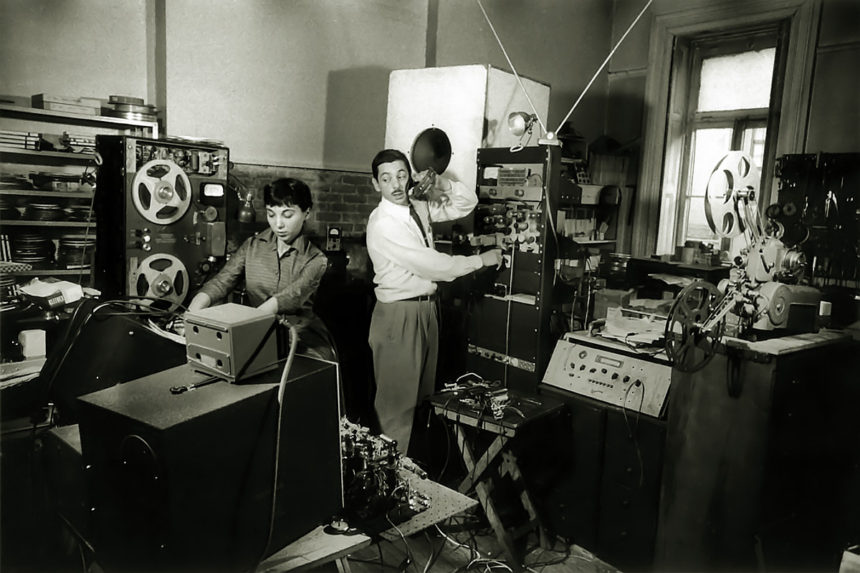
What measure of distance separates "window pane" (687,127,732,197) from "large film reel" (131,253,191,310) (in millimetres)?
5176


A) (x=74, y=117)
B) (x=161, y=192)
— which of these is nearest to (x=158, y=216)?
(x=161, y=192)

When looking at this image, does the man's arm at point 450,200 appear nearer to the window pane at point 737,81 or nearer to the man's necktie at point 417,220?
the man's necktie at point 417,220

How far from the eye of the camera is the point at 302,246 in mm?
3564

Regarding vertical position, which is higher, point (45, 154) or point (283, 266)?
point (45, 154)

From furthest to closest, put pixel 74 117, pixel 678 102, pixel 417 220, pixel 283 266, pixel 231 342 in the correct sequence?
1. pixel 678 102
2. pixel 74 117
3. pixel 417 220
4. pixel 283 266
5. pixel 231 342

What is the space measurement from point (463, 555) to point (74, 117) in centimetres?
338

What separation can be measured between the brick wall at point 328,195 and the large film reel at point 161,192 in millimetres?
786

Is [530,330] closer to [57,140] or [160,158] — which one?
[160,158]

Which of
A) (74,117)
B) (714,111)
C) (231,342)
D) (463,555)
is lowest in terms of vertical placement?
(463,555)

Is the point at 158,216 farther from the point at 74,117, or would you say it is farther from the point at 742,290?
the point at 742,290

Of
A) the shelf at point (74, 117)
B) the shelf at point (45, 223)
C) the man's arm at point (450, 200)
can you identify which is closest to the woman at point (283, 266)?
the man's arm at point (450, 200)

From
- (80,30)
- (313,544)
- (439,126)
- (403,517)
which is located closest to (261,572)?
(313,544)

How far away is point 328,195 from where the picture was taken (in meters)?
4.92

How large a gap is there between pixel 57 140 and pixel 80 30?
2.51ft
